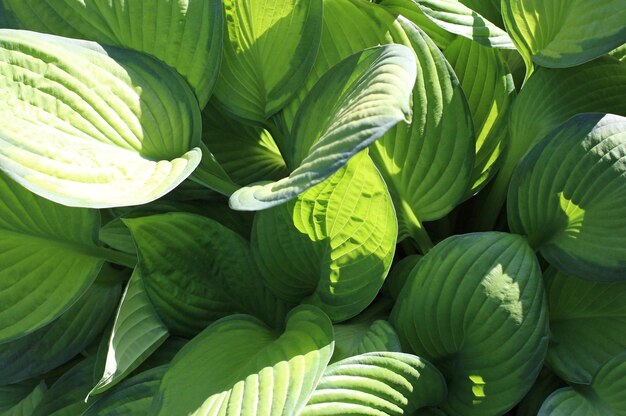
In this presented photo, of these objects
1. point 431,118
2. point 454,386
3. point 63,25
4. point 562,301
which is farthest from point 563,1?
point 63,25

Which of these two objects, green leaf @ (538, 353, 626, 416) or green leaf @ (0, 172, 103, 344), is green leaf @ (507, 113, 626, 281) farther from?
green leaf @ (0, 172, 103, 344)

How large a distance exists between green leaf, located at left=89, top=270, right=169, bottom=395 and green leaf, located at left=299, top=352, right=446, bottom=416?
0.59 feet

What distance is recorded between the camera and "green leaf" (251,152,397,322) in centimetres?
70

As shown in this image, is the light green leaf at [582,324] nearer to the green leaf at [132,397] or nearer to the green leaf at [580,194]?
the green leaf at [580,194]

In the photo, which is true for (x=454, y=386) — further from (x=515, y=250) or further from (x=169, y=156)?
(x=169, y=156)

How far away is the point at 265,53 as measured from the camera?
850mm

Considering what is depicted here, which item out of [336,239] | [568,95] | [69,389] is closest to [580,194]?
[568,95]

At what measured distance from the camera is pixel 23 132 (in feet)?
2.18

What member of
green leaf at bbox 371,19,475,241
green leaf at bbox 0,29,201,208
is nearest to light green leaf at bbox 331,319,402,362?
green leaf at bbox 371,19,475,241

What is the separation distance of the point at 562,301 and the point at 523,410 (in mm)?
126

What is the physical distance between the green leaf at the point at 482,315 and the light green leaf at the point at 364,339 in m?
0.03

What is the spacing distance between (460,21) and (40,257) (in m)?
0.53

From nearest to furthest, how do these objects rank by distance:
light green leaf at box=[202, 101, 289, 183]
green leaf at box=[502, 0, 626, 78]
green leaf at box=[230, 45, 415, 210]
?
green leaf at box=[230, 45, 415, 210] → green leaf at box=[502, 0, 626, 78] → light green leaf at box=[202, 101, 289, 183]

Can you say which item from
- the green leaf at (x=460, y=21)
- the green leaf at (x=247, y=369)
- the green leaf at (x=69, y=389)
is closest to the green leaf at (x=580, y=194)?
the green leaf at (x=460, y=21)
